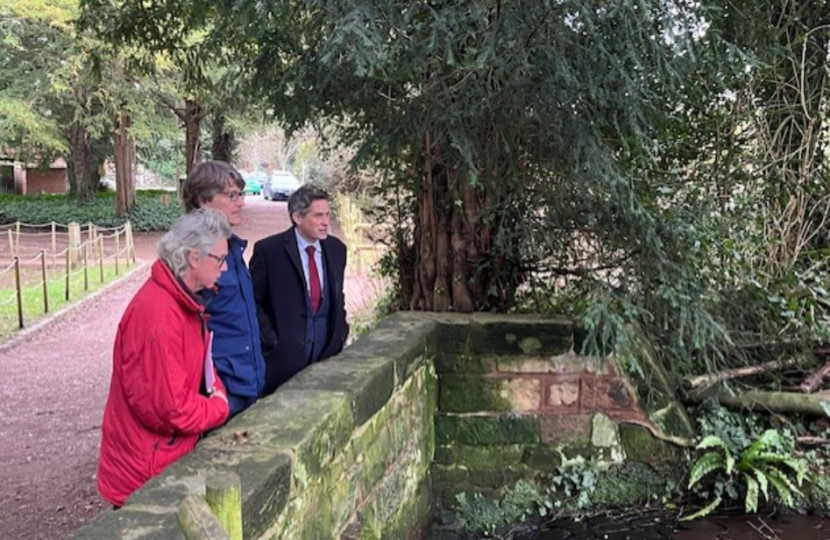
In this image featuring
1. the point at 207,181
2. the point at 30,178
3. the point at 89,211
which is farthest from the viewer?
the point at 30,178

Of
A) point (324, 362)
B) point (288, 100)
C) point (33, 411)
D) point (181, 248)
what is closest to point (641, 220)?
point (324, 362)

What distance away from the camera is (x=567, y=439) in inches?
166

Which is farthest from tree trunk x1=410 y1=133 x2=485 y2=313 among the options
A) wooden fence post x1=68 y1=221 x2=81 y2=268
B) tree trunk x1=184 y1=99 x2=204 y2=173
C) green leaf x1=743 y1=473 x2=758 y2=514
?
tree trunk x1=184 y1=99 x2=204 y2=173

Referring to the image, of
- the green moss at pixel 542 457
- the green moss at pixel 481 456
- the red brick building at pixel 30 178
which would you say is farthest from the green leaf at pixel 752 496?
the red brick building at pixel 30 178

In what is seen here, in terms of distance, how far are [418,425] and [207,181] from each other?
1.68 meters

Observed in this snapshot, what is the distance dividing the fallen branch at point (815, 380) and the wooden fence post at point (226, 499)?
3963 mm

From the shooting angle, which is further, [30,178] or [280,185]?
[280,185]

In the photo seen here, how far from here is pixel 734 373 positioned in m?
4.49

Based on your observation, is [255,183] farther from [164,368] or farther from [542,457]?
[164,368]

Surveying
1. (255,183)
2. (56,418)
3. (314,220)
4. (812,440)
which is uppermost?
(255,183)

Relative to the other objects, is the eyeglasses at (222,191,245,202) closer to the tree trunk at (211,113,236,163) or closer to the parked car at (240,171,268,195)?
the tree trunk at (211,113,236,163)

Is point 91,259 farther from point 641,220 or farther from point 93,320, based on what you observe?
point 641,220

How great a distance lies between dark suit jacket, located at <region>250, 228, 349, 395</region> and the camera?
3.71m

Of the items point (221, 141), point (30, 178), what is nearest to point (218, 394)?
point (221, 141)
